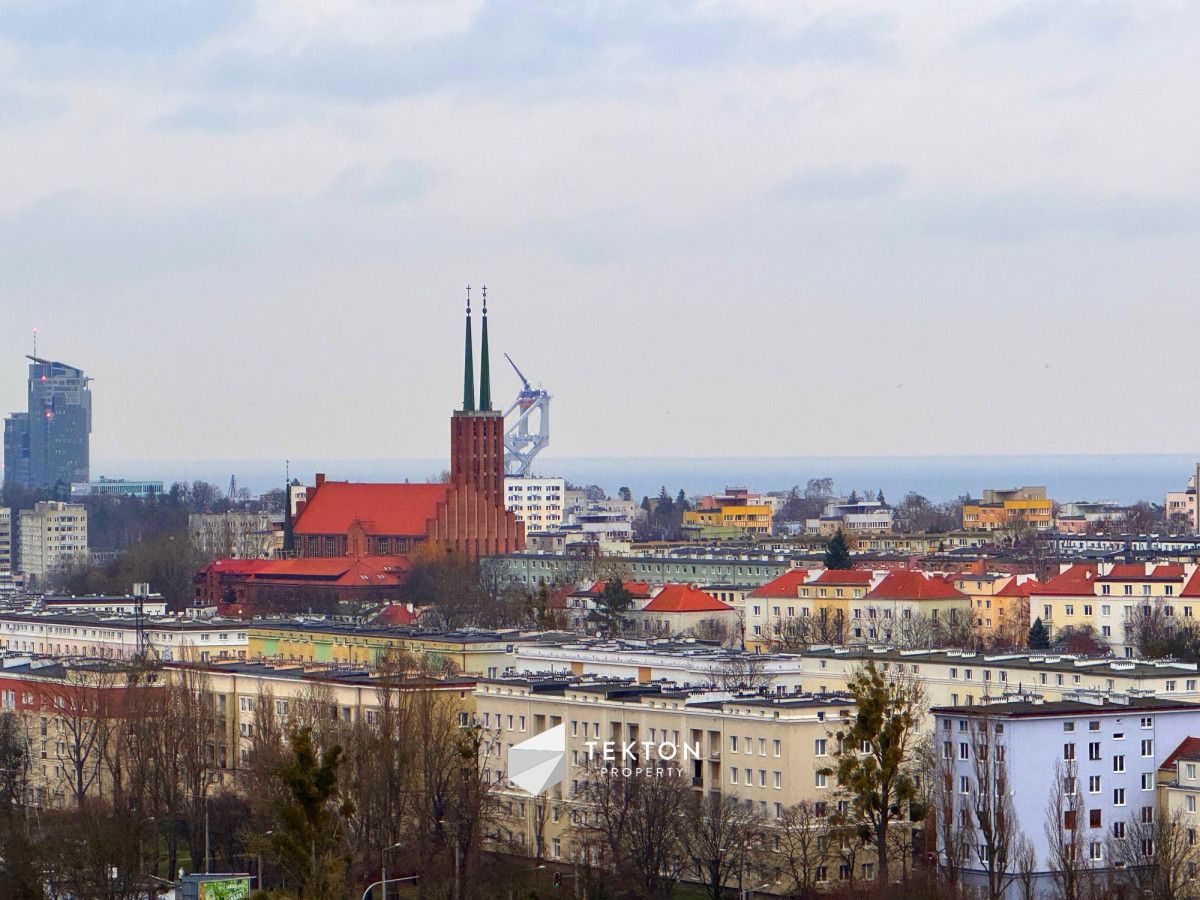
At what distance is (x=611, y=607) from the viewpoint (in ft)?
297

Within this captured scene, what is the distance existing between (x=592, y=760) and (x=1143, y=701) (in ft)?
31.7


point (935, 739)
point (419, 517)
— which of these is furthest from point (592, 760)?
point (419, 517)

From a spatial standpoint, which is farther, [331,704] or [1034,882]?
[331,704]

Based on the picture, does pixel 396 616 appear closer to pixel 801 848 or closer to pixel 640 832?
pixel 640 832

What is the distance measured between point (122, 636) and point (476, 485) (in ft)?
144

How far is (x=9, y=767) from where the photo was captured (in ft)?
198

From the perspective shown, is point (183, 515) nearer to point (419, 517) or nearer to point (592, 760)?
point (419, 517)

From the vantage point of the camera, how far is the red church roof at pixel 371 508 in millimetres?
128500

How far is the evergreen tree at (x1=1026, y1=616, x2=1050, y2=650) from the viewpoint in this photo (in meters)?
75.6

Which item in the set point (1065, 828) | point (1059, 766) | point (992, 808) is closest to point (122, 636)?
point (1059, 766)

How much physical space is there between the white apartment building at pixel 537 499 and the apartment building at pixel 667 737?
12197cm

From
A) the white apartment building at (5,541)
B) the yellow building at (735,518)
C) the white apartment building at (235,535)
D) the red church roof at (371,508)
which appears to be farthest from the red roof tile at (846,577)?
the white apartment building at (5,541)

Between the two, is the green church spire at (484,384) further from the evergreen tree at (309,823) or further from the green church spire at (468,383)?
the evergreen tree at (309,823)

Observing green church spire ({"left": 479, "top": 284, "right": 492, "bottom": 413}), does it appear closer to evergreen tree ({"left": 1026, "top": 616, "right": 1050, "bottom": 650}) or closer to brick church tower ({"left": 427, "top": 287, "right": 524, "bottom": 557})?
brick church tower ({"left": 427, "top": 287, "right": 524, "bottom": 557})
